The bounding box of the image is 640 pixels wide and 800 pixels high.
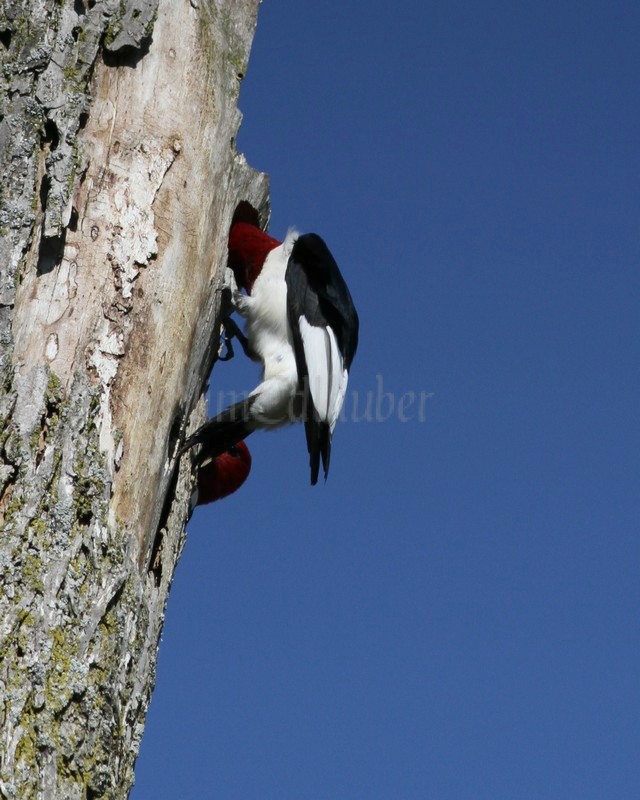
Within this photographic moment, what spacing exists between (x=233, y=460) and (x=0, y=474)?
185 centimetres

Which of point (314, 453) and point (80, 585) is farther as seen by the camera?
point (314, 453)

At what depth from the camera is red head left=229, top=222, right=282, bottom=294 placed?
12.0ft

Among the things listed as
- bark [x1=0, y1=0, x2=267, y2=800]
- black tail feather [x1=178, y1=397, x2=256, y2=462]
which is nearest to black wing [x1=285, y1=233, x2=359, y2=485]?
black tail feather [x1=178, y1=397, x2=256, y2=462]

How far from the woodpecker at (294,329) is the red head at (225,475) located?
19 cm

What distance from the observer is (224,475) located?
12.4 ft

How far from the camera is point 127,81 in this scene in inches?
105

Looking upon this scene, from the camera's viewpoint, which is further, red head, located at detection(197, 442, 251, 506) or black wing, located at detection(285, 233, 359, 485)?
red head, located at detection(197, 442, 251, 506)

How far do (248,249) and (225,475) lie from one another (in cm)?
83

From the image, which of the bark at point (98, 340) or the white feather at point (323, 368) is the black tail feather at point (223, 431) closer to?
the bark at point (98, 340)

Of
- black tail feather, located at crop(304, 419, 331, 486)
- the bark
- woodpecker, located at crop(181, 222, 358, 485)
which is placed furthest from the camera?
woodpecker, located at crop(181, 222, 358, 485)

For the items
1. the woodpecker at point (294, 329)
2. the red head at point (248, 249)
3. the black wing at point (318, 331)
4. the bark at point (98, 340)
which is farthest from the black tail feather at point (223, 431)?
the red head at point (248, 249)

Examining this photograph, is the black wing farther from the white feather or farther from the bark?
the bark

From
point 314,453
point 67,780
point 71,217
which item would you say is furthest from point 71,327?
point 314,453

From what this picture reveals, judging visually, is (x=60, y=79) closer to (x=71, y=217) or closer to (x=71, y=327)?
(x=71, y=217)
